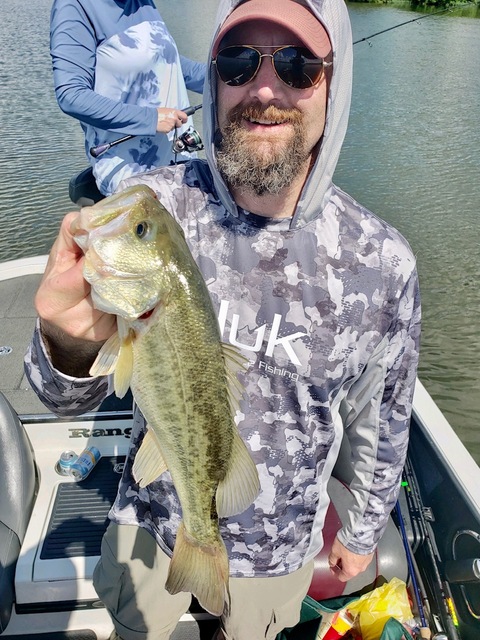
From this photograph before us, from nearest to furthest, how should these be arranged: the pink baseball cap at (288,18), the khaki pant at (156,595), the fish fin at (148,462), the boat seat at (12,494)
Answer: the fish fin at (148,462), the pink baseball cap at (288,18), the khaki pant at (156,595), the boat seat at (12,494)

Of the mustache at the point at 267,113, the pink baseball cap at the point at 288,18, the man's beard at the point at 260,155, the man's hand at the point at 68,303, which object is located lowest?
the man's hand at the point at 68,303

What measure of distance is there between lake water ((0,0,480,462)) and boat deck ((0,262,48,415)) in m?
4.04

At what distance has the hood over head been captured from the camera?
1818 millimetres

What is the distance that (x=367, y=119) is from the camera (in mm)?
13898

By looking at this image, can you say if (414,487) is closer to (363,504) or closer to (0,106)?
(363,504)

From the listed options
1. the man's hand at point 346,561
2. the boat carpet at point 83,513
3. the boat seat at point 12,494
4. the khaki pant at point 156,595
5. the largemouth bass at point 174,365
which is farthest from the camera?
the boat carpet at point 83,513

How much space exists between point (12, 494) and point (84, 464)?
1.73ft

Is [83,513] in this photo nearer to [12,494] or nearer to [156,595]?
[12,494]

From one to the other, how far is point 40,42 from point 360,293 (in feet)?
68.3

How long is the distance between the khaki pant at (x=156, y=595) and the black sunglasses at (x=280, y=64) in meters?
1.81

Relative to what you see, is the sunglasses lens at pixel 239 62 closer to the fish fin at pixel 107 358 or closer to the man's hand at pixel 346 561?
the fish fin at pixel 107 358

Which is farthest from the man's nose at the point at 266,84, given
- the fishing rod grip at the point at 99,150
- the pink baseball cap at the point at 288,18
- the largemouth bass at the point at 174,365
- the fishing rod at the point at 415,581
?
the fishing rod at the point at 415,581

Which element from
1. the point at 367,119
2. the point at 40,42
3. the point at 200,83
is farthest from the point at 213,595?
the point at 40,42

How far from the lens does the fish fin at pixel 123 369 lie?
144 cm
